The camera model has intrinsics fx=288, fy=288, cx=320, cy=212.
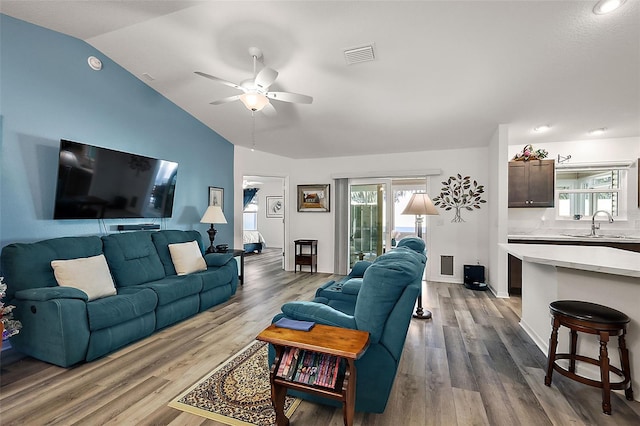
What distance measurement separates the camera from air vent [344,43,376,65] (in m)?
2.81

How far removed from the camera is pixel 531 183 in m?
4.77

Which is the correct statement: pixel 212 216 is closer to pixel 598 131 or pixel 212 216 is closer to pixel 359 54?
pixel 359 54

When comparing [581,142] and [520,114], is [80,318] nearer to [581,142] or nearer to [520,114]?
[520,114]

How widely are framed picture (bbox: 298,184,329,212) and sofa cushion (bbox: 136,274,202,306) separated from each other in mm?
3117

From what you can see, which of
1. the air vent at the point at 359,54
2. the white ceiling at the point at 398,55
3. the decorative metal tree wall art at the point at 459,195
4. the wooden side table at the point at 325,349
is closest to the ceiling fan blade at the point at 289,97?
the white ceiling at the point at 398,55

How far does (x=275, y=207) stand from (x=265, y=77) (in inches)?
293

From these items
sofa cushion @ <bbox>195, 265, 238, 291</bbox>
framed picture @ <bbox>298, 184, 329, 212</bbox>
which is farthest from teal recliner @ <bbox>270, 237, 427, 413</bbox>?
framed picture @ <bbox>298, 184, 329, 212</bbox>

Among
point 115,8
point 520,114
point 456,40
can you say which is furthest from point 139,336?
point 520,114

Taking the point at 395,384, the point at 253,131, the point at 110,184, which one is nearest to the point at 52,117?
the point at 110,184

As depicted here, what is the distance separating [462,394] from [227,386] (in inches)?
66.3

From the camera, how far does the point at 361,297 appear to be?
168cm

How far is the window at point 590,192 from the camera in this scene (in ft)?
15.5

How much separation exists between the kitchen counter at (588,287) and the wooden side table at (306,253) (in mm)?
3925

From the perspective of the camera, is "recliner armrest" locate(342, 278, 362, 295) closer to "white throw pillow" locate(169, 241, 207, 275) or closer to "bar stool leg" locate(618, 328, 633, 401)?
"bar stool leg" locate(618, 328, 633, 401)
